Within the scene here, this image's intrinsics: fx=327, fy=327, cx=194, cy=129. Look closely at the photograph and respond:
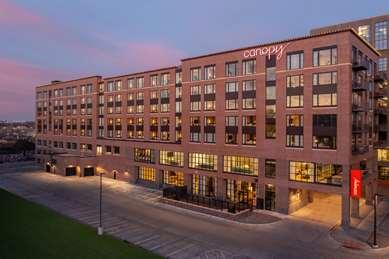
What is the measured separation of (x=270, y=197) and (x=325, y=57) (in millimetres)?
18473

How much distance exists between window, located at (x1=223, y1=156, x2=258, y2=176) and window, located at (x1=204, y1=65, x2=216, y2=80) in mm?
12288

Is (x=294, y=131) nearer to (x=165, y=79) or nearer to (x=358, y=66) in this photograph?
(x=358, y=66)

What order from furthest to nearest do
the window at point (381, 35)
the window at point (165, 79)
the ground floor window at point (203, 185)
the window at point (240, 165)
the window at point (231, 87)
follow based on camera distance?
the window at point (165, 79), the window at point (381, 35), the ground floor window at point (203, 185), the window at point (231, 87), the window at point (240, 165)

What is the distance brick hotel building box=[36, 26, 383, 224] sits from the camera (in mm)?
37688

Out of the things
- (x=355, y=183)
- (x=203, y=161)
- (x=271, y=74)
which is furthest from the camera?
(x=203, y=161)

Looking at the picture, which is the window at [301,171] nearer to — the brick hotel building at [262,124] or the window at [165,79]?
the brick hotel building at [262,124]

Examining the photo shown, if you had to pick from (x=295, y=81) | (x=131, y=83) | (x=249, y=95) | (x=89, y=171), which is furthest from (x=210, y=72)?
(x=89, y=171)

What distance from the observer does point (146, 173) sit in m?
60.5

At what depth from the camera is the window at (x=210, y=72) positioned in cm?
4899

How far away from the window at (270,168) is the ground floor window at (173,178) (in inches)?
650

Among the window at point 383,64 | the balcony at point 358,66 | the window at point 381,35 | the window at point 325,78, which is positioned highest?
the window at point 381,35

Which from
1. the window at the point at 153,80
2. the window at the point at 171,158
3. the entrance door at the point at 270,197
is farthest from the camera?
the window at the point at 153,80

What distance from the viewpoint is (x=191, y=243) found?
3005 centimetres

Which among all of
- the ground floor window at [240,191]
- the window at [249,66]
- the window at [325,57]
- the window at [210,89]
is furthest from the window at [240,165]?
the window at [325,57]
